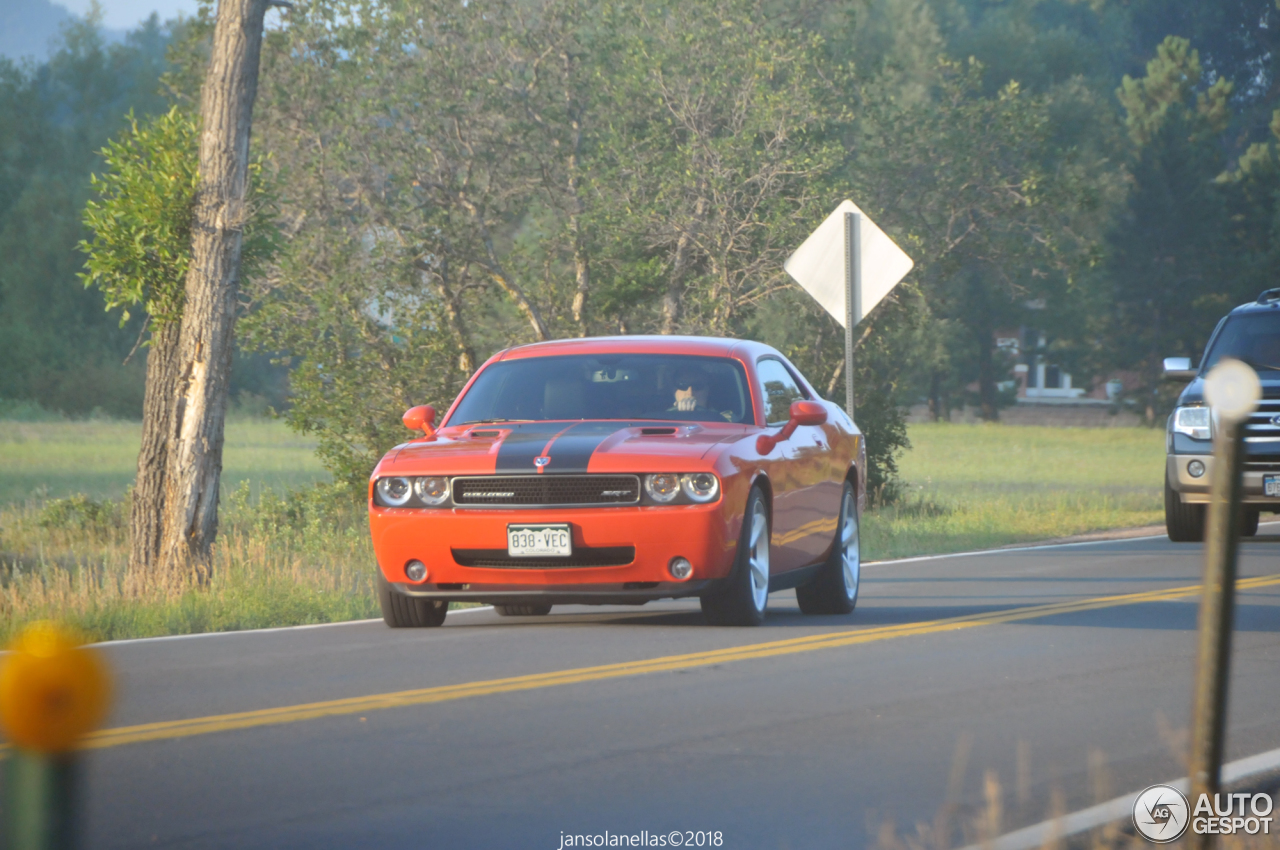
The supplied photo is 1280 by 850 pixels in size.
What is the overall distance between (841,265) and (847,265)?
31 cm

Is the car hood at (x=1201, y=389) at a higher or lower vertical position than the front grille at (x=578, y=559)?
higher

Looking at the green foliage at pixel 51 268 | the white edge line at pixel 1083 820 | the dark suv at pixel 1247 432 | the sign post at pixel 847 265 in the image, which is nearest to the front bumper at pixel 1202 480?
the dark suv at pixel 1247 432

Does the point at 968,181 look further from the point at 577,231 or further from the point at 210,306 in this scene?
the point at 210,306

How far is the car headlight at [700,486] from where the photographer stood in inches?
373

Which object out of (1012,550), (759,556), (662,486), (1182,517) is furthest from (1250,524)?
(662,486)

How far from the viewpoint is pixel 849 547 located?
38.0 feet

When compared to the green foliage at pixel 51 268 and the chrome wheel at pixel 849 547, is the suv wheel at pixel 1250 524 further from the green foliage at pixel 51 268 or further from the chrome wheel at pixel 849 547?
the green foliage at pixel 51 268

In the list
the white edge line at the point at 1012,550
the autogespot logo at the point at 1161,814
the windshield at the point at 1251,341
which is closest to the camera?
the autogespot logo at the point at 1161,814

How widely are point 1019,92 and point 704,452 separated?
694 inches

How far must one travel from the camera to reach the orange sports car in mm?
9430

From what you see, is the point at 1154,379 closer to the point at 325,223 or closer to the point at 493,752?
the point at 325,223

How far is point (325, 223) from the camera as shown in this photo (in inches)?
847

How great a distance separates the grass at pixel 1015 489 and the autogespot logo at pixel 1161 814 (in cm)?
1069

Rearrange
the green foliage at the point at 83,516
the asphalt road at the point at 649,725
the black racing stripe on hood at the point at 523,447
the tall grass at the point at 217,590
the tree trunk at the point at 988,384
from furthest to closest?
the tree trunk at the point at 988,384
the green foliage at the point at 83,516
the tall grass at the point at 217,590
the black racing stripe on hood at the point at 523,447
the asphalt road at the point at 649,725
